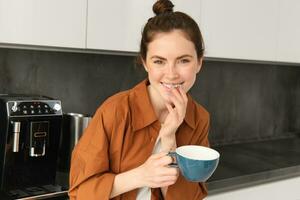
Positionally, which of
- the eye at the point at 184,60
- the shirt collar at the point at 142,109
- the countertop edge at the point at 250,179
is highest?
the eye at the point at 184,60

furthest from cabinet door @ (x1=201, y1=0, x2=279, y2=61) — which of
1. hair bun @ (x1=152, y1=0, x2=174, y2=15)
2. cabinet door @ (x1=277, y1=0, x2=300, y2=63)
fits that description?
hair bun @ (x1=152, y1=0, x2=174, y2=15)

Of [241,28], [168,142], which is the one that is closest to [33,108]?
[168,142]

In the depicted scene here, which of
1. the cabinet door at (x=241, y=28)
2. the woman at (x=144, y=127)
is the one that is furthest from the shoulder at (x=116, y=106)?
the cabinet door at (x=241, y=28)

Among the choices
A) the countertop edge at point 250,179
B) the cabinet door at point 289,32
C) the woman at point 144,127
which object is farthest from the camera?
the cabinet door at point 289,32

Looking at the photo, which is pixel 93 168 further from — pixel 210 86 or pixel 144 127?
pixel 210 86

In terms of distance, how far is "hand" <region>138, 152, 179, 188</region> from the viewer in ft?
2.77

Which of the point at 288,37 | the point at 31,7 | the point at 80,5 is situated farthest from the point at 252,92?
the point at 31,7

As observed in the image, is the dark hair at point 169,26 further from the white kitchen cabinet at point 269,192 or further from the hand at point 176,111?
the white kitchen cabinet at point 269,192

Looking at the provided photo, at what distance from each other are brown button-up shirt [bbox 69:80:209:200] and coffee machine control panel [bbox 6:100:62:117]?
37 centimetres

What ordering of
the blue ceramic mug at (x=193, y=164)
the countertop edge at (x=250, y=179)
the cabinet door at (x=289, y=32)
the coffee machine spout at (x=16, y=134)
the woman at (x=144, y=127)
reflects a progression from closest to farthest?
the blue ceramic mug at (x=193, y=164), the woman at (x=144, y=127), the coffee machine spout at (x=16, y=134), the countertop edge at (x=250, y=179), the cabinet door at (x=289, y=32)

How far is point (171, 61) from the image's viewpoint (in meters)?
0.93

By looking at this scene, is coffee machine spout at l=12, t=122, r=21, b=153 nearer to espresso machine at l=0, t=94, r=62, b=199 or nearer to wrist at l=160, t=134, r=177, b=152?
espresso machine at l=0, t=94, r=62, b=199

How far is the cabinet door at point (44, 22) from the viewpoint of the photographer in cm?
126

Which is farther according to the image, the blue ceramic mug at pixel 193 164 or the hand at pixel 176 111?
the hand at pixel 176 111
